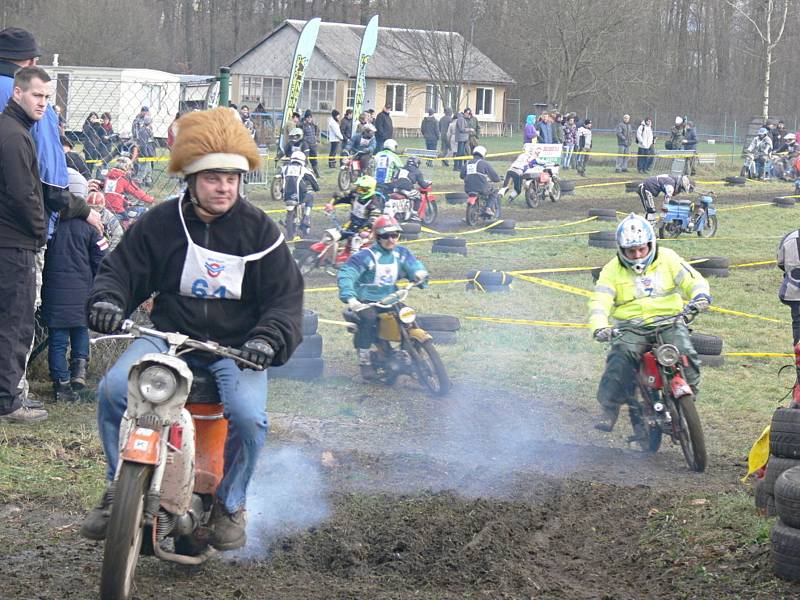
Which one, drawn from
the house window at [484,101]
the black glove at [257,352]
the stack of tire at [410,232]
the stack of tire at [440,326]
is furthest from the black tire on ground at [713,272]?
the house window at [484,101]

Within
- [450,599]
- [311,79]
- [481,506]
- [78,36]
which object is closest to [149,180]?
[481,506]

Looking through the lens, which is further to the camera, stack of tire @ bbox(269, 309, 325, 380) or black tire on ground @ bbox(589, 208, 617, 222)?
black tire on ground @ bbox(589, 208, 617, 222)

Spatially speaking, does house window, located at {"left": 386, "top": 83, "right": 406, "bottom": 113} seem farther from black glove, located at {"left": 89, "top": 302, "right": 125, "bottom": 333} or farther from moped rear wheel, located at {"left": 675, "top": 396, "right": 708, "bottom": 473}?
black glove, located at {"left": 89, "top": 302, "right": 125, "bottom": 333}

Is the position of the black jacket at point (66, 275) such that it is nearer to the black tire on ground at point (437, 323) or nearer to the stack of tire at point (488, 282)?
the black tire on ground at point (437, 323)

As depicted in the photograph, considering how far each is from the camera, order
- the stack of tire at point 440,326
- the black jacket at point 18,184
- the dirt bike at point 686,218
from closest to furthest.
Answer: the black jacket at point 18,184 → the stack of tire at point 440,326 → the dirt bike at point 686,218

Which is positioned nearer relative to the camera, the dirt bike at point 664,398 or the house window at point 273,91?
the dirt bike at point 664,398

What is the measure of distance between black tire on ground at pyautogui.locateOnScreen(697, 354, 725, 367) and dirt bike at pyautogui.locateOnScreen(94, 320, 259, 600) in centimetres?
779

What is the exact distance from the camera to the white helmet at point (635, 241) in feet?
28.5

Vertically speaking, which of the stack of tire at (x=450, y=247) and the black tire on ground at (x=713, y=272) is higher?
the stack of tire at (x=450, y=247)

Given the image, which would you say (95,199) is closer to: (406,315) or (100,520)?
(406,315)

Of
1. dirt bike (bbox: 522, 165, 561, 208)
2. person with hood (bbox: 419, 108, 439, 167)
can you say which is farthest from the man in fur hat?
person with hood (bbox: 419, 108, 439, 167)

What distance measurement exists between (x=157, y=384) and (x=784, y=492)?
298 centimetres

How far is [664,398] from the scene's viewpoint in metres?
8.51

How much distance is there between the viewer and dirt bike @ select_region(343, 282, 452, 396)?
1048 cm
